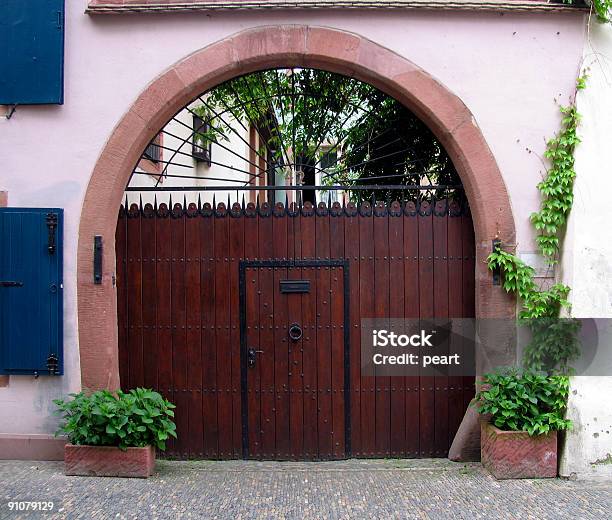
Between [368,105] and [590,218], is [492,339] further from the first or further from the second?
[368,105]

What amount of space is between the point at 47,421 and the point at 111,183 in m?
2.08

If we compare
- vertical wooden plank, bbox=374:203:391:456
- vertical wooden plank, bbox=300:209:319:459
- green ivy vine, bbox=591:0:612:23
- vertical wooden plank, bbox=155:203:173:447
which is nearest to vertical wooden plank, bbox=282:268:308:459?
vertical wooden plank, bbox=300:209:319:459

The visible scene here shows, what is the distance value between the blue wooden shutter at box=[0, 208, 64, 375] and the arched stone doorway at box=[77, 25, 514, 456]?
20 centimetres

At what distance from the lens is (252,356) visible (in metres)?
Answer: 5.75

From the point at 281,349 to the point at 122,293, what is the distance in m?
1.50

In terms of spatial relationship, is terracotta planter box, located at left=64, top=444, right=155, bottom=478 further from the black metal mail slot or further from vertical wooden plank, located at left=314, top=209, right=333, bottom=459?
the black metal mail slot

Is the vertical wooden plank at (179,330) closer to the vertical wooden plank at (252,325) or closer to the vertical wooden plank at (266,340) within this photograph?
the vertical wooden plank at (252,325)

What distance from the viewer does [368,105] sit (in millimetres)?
6621

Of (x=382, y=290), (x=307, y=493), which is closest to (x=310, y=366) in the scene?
(x=382, y=290)

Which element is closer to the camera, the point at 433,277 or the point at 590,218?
the point at 590,218

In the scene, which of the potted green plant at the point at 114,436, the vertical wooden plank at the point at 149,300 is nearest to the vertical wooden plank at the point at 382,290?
the potted green plant at the point at 114,436

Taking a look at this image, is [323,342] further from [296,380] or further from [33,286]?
[33,286]

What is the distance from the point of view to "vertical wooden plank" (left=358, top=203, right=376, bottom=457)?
576cm

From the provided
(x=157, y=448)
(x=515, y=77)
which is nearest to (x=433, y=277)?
(x=515, y=77)
